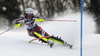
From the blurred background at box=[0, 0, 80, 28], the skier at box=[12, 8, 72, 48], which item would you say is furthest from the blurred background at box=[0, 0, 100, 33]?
the skier at box=[12, 8, 72, 48]

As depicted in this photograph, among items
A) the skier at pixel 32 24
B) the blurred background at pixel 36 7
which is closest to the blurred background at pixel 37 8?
the blurred background at pixel 36 7

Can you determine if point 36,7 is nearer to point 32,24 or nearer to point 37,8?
point 37,8

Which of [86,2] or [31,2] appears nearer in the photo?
[86,2]

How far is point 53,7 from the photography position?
562 inches

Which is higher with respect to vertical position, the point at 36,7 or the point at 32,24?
the point at 36,7

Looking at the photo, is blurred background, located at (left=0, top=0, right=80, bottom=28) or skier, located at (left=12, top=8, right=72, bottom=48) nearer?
skier, located at (left=12, top=8, right=72, bottom=48)

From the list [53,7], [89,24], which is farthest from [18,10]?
[89,24]

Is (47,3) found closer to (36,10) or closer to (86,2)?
(36,10)

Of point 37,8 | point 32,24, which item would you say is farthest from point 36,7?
point 32,24

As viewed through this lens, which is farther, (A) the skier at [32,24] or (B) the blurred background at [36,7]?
(B) the blurred background at [36,7]

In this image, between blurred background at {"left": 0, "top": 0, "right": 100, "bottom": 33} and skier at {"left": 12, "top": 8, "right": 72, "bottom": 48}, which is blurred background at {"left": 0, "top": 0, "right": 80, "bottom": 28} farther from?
skier at {"left": 12, "top": 8, "right": 72, "bottom": 48}

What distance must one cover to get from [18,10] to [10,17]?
915mm

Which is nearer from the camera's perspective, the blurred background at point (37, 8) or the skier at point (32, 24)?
the skier at point (32, 24)

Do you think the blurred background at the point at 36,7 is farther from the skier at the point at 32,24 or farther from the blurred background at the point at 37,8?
the skier at the point at 32,24
